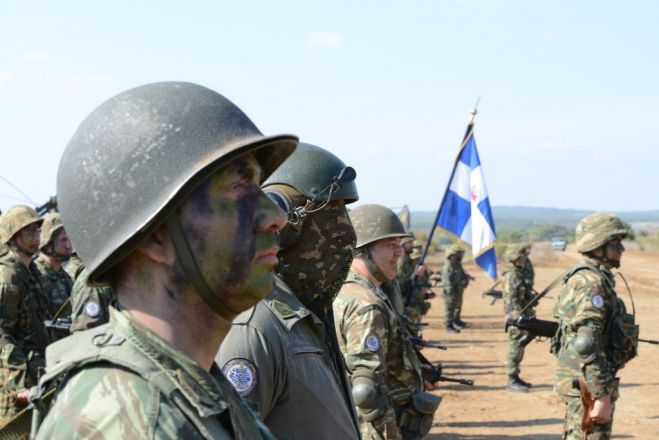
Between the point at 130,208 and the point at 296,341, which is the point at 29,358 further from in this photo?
the point at 130,208

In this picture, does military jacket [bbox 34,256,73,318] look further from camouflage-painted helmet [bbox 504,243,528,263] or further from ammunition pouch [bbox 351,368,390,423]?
camouflage-painted helmet [bbox 504,243,528,263]

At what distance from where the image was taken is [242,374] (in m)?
2.55

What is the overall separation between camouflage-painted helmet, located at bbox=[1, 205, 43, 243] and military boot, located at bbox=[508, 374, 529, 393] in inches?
323

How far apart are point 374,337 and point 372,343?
4 cm

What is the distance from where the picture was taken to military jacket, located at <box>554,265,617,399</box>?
675 cm

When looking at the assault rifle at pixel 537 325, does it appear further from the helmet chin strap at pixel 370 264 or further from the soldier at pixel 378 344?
the helmet chin strap at pixel 370 264

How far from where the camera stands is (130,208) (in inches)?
66.9

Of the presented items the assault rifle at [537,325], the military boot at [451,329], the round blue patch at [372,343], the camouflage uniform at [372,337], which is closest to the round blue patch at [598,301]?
the assault rifle at [537,325]

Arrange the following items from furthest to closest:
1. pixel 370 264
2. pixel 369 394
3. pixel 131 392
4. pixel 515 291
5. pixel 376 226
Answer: pixel 515 291 < pixel 376 226 < pixel 370 264 < pixel 369 394 < pixel 131 392

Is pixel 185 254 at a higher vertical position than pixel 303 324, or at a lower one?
higher

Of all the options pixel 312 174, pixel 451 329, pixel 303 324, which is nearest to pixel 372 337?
pixel 312 174

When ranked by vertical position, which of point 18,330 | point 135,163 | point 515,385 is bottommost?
point 515,385

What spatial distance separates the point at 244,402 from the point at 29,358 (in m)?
5.50

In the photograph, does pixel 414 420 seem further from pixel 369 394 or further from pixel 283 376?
pixel 283 376
